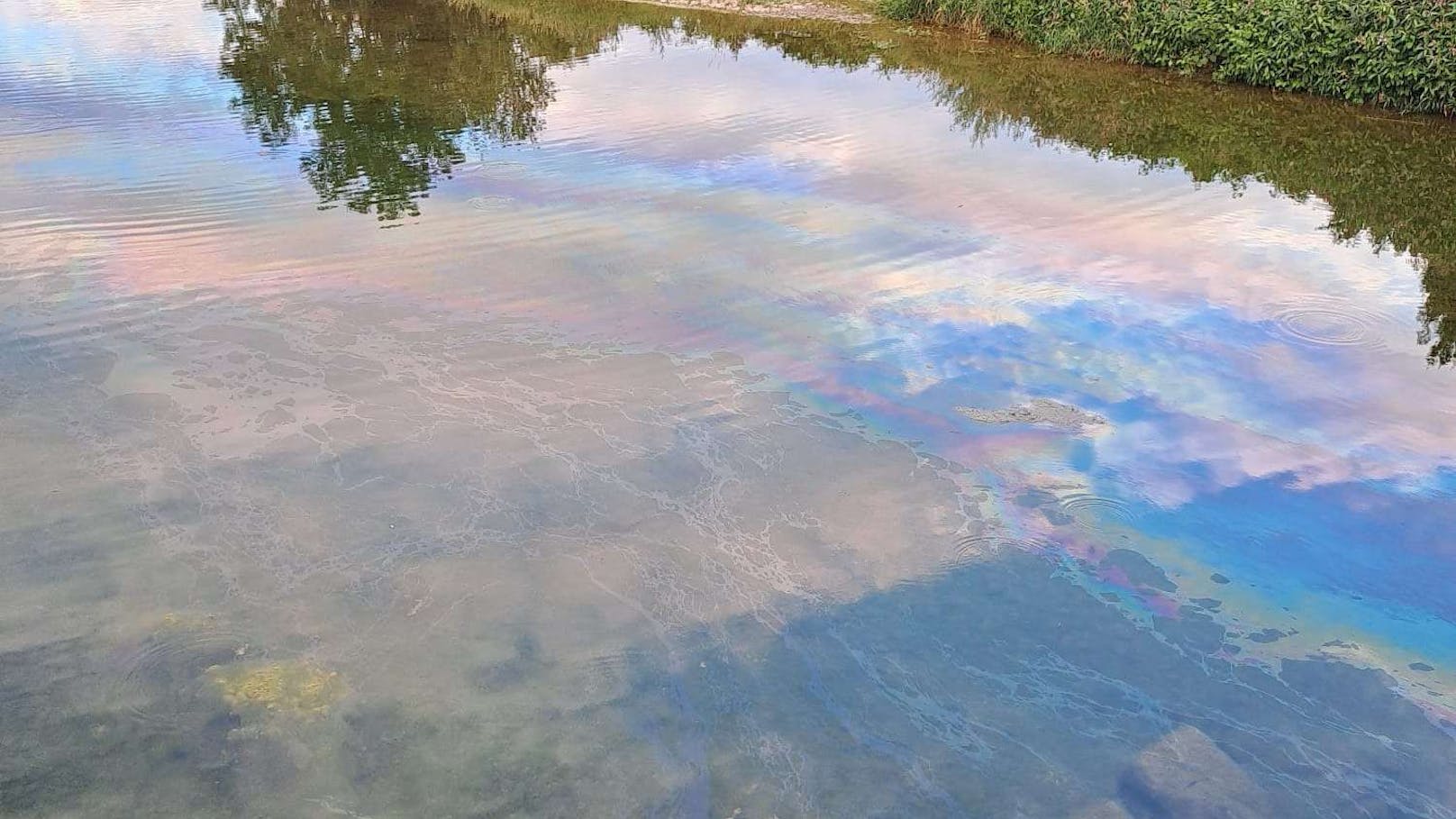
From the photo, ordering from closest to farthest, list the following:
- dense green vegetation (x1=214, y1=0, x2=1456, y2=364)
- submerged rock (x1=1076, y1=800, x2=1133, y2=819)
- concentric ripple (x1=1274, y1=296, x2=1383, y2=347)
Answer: submerged rock (x1=1076, y1=800, x2=1133, y2=819)
concentric ripple (x1=1274, y1=296, x2=1383, y2=347)
dense green vegetation (x1=214, y1=0, x2=1456, y2=364)

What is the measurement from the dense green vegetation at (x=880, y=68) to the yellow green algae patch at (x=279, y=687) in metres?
4.75

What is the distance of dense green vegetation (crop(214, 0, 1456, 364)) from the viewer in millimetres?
8398

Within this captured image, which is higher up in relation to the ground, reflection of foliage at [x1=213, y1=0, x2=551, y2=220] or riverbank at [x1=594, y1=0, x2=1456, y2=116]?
riverbank at [x1=594, y1=0, x2=1456, y2=116]

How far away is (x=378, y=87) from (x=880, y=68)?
5576mm

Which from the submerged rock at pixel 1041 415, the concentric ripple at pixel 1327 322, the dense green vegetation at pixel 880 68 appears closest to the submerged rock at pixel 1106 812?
the submerged rock at pixel 1041 415

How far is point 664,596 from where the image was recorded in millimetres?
4156

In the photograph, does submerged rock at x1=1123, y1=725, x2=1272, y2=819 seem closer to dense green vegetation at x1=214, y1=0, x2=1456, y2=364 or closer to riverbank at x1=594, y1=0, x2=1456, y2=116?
dense green vegetation at x1=214, y1=0, x2=1456, y2=364

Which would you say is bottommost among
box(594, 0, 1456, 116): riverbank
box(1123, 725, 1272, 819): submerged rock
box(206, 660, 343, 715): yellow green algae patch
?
box(206, 660, 343, 715): yellow green algae patch

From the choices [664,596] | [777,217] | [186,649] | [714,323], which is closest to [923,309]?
[714,323]

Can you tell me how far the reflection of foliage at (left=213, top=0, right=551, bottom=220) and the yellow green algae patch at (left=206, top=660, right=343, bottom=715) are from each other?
4.68m

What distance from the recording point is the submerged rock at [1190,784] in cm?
325

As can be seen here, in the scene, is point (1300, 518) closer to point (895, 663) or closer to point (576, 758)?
point (895, 663)

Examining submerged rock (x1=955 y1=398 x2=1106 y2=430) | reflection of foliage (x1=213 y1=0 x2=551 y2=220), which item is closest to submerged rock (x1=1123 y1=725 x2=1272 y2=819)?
submerged rock (x1=955 y1=398 x2=1106 y2=430)

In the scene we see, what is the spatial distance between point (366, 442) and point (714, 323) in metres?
2.08
